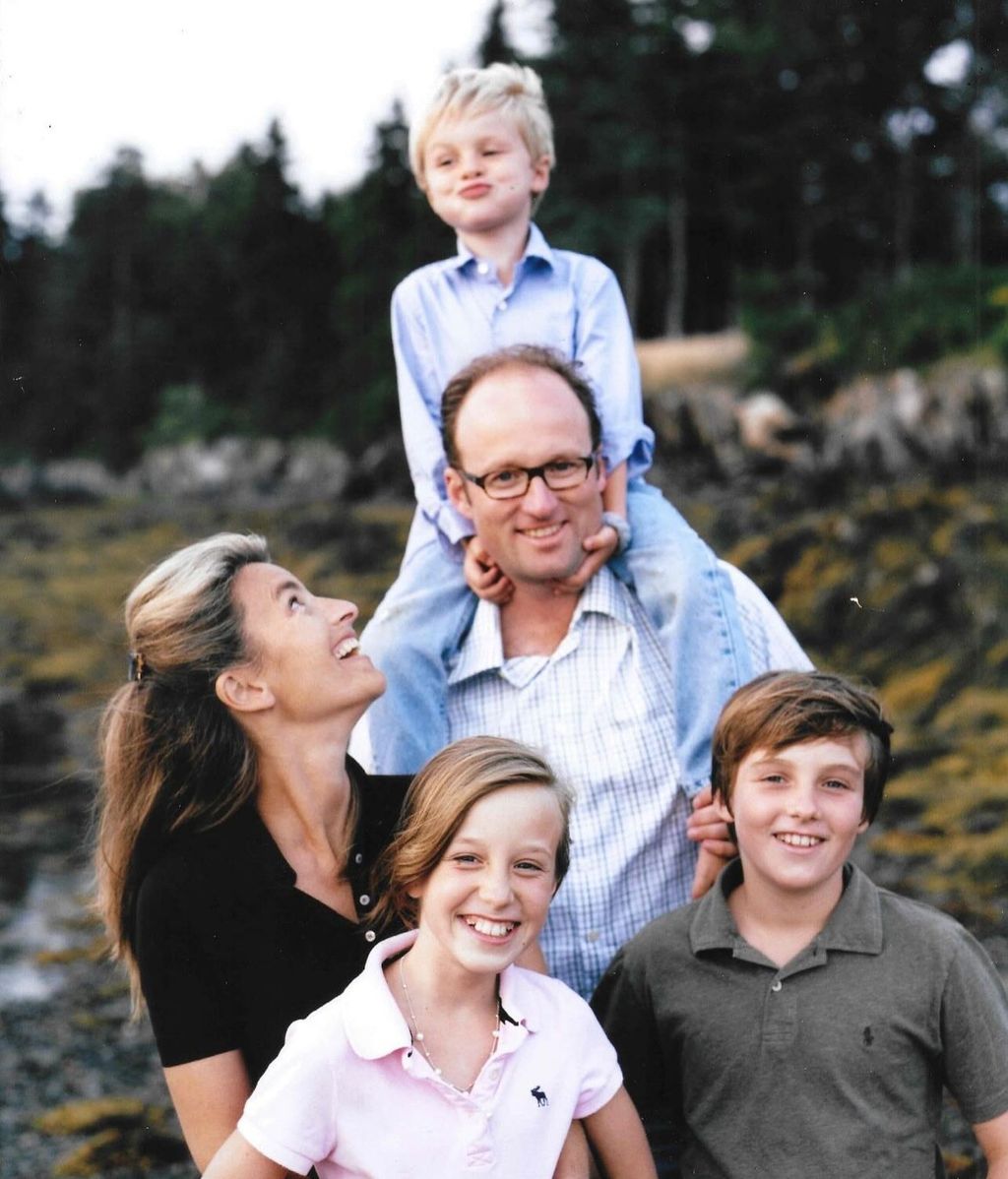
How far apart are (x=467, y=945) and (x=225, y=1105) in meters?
0.49

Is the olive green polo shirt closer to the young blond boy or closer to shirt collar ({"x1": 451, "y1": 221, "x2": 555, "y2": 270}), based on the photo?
the young blond boy

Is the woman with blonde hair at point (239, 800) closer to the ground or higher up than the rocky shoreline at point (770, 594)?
higher up

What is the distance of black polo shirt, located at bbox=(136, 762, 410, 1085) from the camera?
6.82ft

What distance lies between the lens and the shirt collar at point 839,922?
2119 millimetres

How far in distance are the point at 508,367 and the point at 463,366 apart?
1.66 feet

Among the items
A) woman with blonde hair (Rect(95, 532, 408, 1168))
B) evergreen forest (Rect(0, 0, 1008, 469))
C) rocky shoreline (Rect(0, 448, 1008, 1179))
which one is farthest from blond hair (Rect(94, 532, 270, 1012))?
evergreen forest (Rect(0, 0, 1008, 469))

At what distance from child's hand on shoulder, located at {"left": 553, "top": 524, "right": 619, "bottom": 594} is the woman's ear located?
0.64 meters

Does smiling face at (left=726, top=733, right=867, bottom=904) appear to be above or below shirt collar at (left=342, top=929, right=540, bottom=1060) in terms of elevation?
above

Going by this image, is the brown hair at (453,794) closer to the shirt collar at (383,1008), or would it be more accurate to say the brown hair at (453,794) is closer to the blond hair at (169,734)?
Answer: the shirt collar at (383,1008)

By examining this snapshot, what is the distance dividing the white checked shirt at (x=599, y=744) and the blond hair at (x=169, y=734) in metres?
0.52

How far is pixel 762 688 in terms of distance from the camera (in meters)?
2.21

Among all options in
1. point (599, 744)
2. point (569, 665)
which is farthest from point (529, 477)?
point (599, 744)

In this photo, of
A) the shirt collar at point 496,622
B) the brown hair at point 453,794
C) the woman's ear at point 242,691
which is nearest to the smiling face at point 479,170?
the shirt collar at point 496,622

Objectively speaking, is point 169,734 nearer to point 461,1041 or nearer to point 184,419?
point 461,1041
